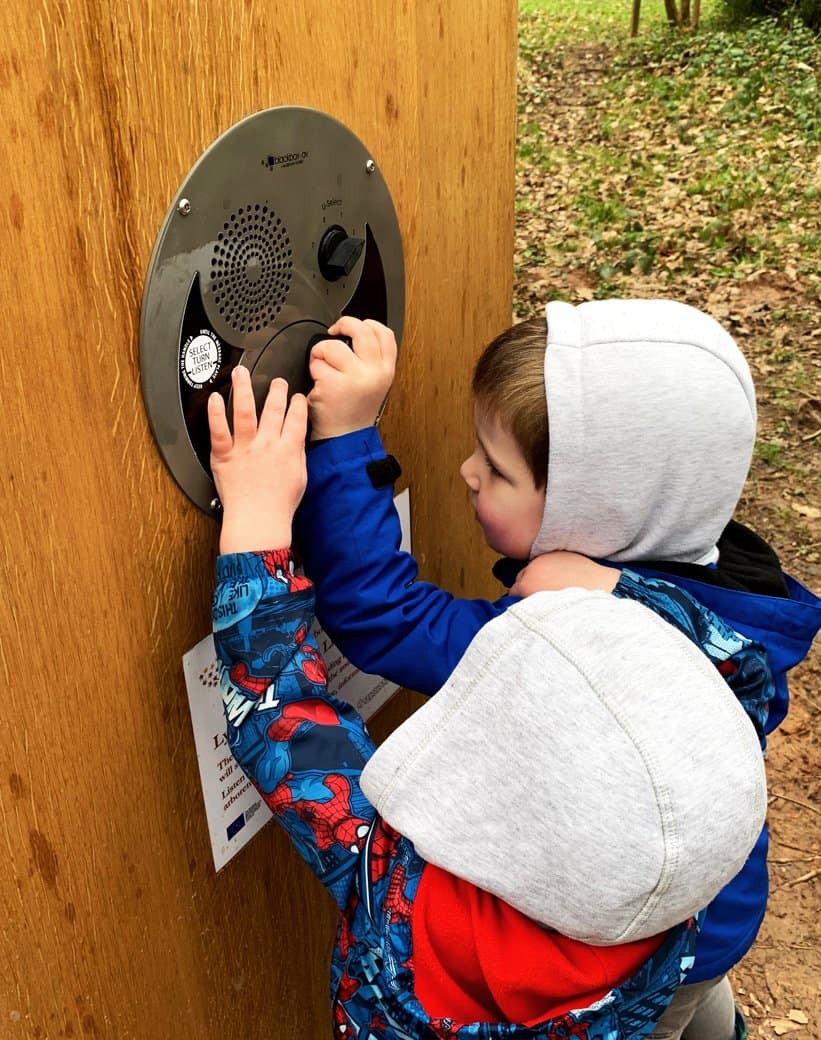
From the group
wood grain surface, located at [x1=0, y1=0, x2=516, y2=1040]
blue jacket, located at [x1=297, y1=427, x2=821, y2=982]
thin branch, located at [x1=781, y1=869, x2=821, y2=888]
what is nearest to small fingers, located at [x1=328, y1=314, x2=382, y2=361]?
blue jacket, located at [x1=297, y1=427, x2=821, y2=982]

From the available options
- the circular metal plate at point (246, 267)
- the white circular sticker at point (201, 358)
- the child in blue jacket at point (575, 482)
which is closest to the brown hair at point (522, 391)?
the child in blue jacket at point (575, 482)

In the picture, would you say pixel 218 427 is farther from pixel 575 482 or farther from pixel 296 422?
pixel 575 482

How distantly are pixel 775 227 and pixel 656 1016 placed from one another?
6912 millimetres

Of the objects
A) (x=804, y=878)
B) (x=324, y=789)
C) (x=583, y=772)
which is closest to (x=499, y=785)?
(x=583, y=772)

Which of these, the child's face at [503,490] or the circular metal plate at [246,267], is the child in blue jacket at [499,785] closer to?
the circular metal plate at [246,267]

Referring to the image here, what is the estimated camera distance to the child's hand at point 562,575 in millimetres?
1331

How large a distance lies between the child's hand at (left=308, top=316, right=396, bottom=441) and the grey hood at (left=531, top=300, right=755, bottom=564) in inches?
8.7

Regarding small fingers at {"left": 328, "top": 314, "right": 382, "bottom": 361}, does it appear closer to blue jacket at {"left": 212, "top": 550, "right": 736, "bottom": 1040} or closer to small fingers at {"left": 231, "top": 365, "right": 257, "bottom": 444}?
small fingers at {"left": 231, "top": 365, "right": 257, "bottom": 444}

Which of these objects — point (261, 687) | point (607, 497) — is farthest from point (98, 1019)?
point (607, 497)

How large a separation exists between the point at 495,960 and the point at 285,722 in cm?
34

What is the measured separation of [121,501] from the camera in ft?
3.29

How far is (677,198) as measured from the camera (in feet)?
25.3

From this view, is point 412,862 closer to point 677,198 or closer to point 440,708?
point 440,708

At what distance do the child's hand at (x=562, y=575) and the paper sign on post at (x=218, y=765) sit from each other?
0.30 metres
